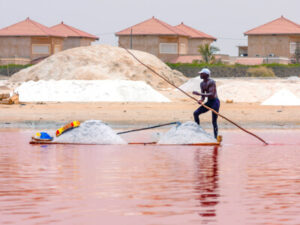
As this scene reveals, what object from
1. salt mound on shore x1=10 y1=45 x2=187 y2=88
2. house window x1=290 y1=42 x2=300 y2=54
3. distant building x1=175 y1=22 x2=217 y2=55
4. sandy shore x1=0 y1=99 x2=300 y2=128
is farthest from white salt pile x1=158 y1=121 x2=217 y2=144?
distant building x1=175 y1=22 x2=217 y2=55

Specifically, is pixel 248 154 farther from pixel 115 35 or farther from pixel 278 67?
pixel 115 35

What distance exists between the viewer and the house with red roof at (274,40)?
245ft

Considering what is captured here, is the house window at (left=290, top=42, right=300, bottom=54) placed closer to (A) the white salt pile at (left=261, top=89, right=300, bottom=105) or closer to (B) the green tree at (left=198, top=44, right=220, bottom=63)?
(B) the green tree at (left=198, top=44, right=220, bottom=63)

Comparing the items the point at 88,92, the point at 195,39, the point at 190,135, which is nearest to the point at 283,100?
the point at 88,92

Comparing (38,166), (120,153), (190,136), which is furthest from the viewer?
(190,136)

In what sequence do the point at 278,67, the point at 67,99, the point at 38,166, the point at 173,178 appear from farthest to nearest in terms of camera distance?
the point at 278,67
the point at 67,99
the point at 38,166
the point at 173,178

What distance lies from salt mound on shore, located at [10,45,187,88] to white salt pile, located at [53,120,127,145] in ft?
85.2

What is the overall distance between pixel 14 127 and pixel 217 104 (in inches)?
294

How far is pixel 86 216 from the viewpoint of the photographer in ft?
23.0

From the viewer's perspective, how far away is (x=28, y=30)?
241ft

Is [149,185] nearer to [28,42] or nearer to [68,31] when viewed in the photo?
[28,42]

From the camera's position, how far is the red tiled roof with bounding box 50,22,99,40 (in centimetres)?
7762

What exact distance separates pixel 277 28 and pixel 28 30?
2379 centimetres

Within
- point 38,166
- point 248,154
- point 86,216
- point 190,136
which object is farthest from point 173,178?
point 190,136
